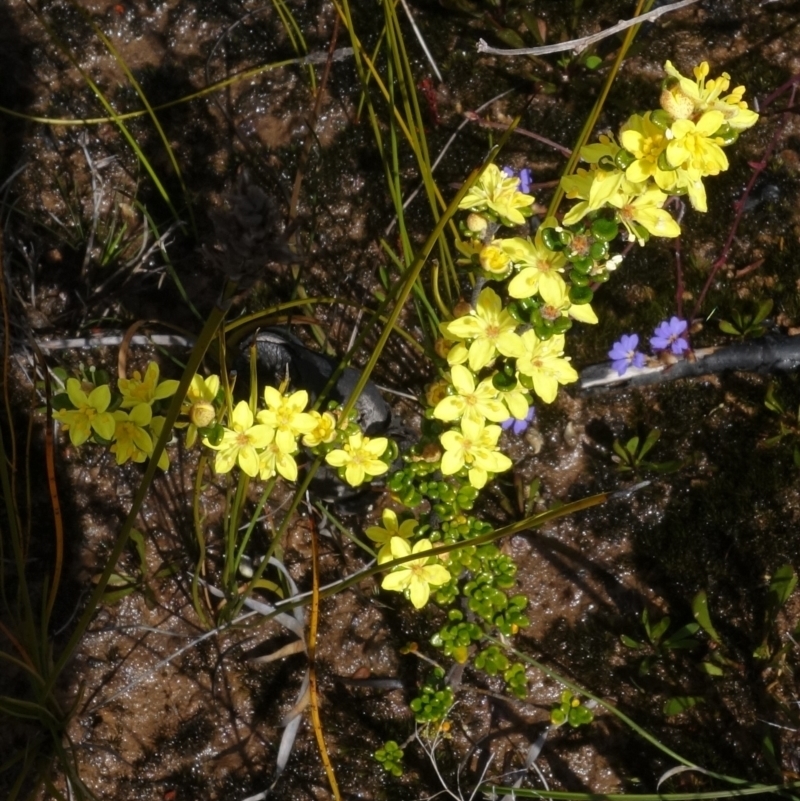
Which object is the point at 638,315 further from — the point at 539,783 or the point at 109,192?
the point at 109,192

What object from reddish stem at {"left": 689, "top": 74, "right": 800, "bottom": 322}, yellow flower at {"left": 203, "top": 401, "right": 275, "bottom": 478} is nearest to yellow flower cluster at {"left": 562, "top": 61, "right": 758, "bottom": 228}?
yellow flower at {"left": 203, "top": 401, "right": 275, "bottom": 478}

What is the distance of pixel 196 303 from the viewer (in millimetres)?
2867

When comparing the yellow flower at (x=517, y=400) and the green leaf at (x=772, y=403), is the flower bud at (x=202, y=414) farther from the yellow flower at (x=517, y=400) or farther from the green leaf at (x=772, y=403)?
the green leaf at (x=772, y=403)

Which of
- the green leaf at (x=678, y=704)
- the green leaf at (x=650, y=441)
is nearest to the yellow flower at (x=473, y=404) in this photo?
the green leaf at (x=650, y=441)

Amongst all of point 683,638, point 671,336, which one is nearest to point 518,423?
point 671,336

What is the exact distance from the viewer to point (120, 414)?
1.83 meters

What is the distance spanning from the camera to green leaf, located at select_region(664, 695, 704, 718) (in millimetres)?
2602

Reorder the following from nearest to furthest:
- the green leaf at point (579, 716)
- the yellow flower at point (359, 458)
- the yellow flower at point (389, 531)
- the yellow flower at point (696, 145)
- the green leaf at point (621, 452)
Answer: the yellow flower at point (696, 145) → the yellow flower at point (359, 458) → the yellow flower at point (389, 531) → the green leaf at point (579, 716) → the green leaf at point (621, 452)

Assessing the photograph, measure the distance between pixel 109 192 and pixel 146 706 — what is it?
196 centimetres

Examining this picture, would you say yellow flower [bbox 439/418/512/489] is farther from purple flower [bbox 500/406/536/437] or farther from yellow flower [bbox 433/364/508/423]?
purple flower [bbox 500/406/536/437]

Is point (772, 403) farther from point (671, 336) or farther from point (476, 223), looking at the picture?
point (476, 223)

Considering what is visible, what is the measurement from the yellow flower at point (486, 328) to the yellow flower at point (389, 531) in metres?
0.61

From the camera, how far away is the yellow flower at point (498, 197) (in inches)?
68.4

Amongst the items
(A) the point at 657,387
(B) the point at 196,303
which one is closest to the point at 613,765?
(A) the point at 657,387
